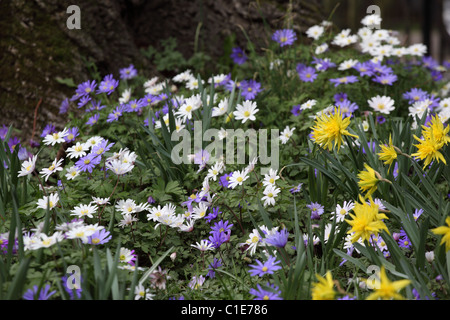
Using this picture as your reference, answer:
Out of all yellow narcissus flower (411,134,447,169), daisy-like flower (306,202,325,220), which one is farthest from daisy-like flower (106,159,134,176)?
yellow narcissus flower (411,134,447,169)

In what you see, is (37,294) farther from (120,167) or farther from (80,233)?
(120,167)

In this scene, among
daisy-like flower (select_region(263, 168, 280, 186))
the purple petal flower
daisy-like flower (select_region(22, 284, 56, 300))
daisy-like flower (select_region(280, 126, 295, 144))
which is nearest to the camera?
daisy-like flower (select_region(22, 284, 56, 300))

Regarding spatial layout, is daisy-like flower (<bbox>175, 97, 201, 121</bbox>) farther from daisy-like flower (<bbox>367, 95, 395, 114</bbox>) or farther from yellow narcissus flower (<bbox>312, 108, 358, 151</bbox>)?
daisy-like flower (<bbox>367, 95, 395, 114</bbox>)

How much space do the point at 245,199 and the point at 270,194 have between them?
125 mm

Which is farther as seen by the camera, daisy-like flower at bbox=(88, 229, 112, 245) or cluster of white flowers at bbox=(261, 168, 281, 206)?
cluster of white flowers at bbox=(261, 168, 281, 206)

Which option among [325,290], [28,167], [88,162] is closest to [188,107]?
[88,162]

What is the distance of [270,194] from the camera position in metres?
1.90

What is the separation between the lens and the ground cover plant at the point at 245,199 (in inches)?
57.1

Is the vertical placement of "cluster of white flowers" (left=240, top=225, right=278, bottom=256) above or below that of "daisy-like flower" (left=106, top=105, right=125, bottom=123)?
below

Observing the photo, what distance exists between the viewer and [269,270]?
4.86ft

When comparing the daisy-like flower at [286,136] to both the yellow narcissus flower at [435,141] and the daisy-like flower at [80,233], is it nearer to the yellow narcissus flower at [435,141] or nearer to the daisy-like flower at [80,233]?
the yellow narcissus flower at [435,141]

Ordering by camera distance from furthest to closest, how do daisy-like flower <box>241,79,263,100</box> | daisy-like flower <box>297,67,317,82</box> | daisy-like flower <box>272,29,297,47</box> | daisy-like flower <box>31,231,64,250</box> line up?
daisy-like flower <box>272,29,297,47</box> < daisy-like flower <box>297,67,317,82</box> < daisy-like flower <box>241,79,263,100</box> < daisy-like flower <box>31,231,64,250</box>

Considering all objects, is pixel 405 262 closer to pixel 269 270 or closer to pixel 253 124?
pixel 269 270

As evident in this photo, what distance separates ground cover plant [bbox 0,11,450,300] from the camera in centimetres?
145
